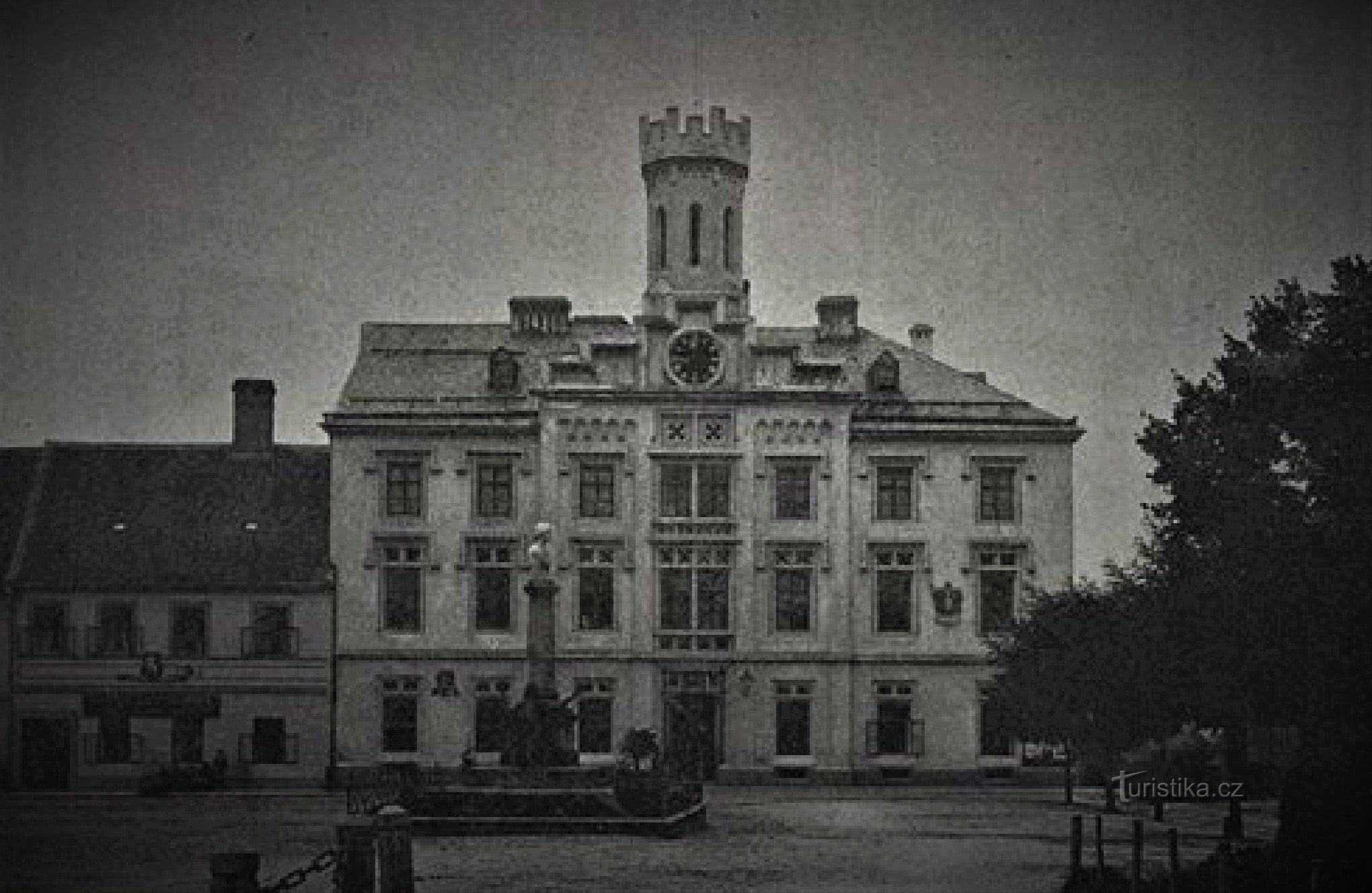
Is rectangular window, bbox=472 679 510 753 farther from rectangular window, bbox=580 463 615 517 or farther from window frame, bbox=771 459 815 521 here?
window frame, bbox=771 459 815 521

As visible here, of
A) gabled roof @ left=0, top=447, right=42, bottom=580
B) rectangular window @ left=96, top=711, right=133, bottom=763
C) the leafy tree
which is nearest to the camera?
the leafy tree

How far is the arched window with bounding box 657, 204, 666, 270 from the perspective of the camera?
6488 cm

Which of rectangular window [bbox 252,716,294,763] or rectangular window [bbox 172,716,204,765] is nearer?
rectangular window [bbox 172,716,204,765]

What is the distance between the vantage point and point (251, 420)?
209 feet

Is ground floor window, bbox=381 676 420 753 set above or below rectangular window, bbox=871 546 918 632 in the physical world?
below

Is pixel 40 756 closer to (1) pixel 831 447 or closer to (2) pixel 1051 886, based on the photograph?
(1) pixel 831 447

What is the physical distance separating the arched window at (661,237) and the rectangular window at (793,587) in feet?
32.7

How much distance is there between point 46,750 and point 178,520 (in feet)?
23.8

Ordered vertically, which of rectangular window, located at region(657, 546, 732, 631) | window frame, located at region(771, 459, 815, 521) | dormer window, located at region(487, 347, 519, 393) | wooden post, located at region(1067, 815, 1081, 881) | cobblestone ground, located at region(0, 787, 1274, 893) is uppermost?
dormer window, located at region(487, 347, 519, 393)

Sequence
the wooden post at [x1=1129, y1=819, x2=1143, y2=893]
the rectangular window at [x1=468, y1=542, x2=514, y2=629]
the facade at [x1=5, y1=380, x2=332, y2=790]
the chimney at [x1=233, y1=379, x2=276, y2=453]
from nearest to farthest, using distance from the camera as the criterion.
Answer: the wooden post at [x1=1129, y1=819, x2=1143, y2=893], the facade at [x1=5, y1=380, x2=332, y2=790], the rectangular window at [x1=468, y1=542, x2=514, y2=629], the chimney at [x1=233, y1=379, x2=276, y2=453]

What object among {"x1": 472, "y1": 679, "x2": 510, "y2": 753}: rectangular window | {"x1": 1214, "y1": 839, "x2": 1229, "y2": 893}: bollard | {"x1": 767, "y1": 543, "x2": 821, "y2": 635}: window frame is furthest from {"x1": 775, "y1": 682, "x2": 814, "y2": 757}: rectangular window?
{"x1": 1214, "y1": 839, "x2": 1229, "y2": 893}: bollard

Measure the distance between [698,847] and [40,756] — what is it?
29.7 metres

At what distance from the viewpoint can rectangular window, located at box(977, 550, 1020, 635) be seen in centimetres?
6075

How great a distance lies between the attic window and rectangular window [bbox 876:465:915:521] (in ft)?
8.38
